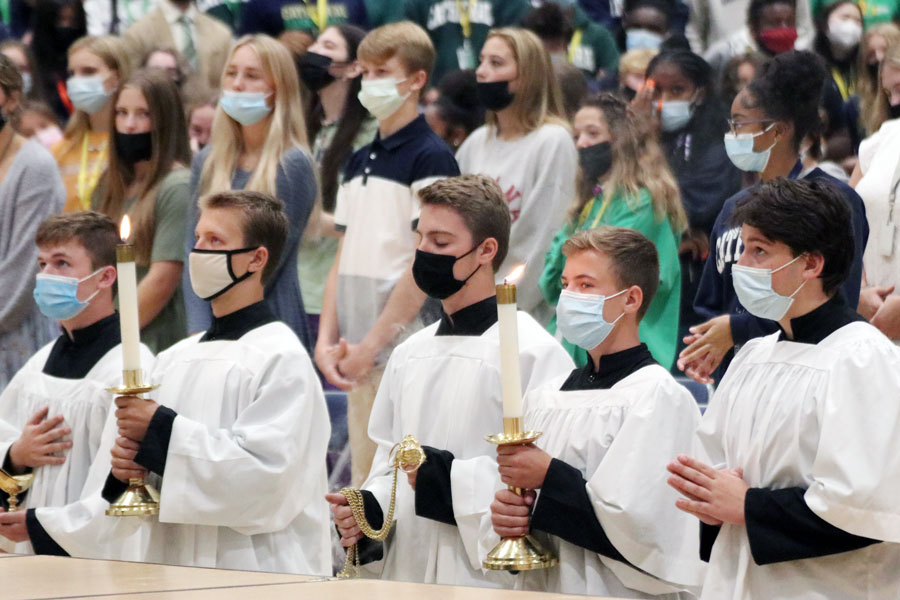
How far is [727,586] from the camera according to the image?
3707 millimetres

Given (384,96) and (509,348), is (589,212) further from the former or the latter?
(509,348)

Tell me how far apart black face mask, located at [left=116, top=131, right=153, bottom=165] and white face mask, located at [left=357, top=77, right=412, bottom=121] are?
1249 millimetres

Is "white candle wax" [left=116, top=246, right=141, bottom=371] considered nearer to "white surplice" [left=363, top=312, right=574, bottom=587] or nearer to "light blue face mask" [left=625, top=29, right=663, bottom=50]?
"white surplice" [left=363, top=312, right=574, bottom=587]

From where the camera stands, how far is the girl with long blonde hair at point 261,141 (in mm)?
6375

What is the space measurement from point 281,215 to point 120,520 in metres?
1.19

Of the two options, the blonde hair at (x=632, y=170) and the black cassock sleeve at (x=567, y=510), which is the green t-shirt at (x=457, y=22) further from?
the black cassock sleeve at (x=567, y=510)

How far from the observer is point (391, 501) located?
170 inches

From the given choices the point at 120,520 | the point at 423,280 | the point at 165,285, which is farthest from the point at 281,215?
the point at 165,285

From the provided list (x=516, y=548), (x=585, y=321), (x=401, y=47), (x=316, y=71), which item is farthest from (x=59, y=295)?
(x=516, y=548)

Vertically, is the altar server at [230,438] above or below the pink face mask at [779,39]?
below

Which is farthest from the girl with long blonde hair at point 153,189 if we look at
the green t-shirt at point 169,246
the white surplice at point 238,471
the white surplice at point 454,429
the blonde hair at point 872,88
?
the blonde hair at point 872,88

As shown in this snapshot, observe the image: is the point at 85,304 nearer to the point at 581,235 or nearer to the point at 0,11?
the point at 581,235

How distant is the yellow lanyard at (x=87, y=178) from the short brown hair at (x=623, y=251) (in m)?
3.83

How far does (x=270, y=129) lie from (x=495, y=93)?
40.9 inches
